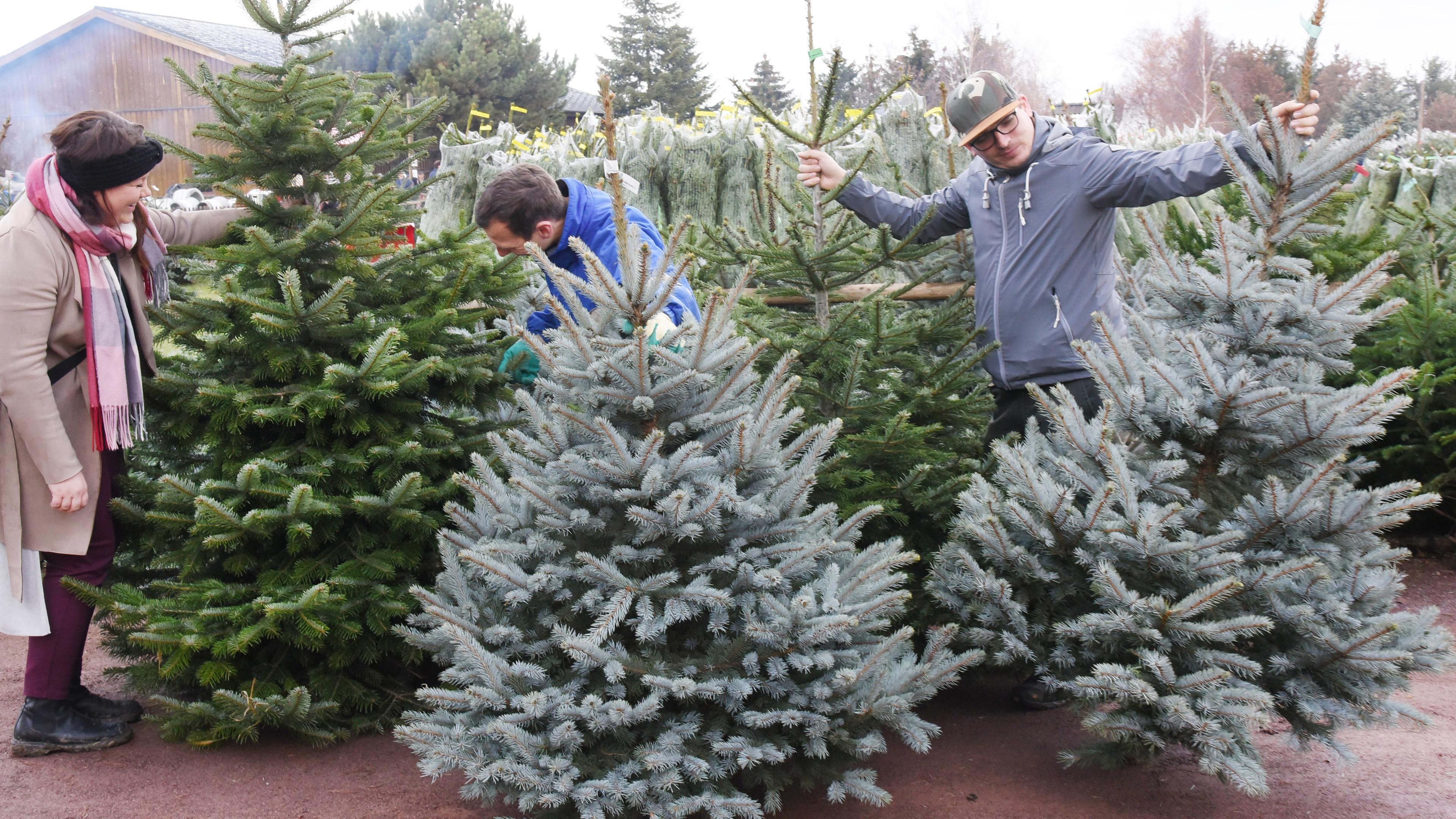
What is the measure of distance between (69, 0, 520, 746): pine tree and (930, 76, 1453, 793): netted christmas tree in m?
2.15

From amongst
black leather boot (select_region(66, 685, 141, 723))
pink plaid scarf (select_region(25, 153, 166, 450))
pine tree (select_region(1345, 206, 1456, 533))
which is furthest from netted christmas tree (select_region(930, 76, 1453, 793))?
black leather boot (select_region(66, 685, 141, 723))

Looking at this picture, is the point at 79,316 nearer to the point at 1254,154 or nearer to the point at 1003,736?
the point at 1003,736

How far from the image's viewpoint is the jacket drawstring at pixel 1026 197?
3857 millimetres

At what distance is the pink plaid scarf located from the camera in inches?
131

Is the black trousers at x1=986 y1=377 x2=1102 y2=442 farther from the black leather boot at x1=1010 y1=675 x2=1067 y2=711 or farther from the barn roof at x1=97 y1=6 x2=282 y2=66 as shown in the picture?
the barn roof at x1=97 y1=6 x2=282 y2=66

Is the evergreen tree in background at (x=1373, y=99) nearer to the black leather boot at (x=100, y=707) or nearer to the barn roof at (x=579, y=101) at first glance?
the barn roof at (x=579, y=101)

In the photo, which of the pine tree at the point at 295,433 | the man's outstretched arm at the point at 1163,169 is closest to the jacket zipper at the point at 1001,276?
the man's outstretched arm at the point at 1163,169

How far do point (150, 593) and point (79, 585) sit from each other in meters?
0.30

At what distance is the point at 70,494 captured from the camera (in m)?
3.32

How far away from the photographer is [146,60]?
3006 centimetres

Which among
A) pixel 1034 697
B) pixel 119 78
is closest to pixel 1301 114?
pixel 1034 697

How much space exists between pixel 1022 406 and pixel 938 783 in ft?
5.31

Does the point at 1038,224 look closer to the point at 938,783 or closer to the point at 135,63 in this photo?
the point at 938,783

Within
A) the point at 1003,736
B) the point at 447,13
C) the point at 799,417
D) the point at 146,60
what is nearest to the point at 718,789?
the point at 799,417
